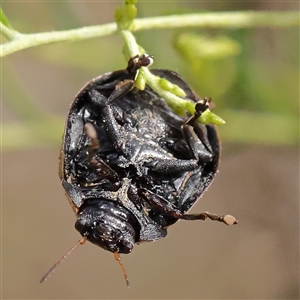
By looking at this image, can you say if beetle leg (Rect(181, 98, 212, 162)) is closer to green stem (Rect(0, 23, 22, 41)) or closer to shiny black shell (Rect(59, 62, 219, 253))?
shiny black shell (Rect(59, 62, 219, 253))

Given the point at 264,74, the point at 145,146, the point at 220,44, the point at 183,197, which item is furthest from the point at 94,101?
the point at 264,74

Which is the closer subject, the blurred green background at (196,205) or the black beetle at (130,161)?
the black beetle at (130,161)

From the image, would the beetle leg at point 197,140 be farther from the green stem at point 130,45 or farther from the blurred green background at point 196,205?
the blurred green background at point 196,205

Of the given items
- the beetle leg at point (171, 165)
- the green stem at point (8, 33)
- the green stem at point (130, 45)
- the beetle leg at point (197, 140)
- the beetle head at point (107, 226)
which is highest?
the green stem at point (8, 33)

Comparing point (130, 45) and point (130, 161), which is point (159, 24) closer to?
point (130, 45)

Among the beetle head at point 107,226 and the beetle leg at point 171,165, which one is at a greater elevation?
the beetle leg at point 171,165

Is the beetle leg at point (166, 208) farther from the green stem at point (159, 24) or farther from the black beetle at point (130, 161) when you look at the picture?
the green stem at point (159, 24)

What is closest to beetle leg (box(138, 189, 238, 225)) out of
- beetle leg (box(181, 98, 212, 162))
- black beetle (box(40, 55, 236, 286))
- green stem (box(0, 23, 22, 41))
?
black beetle (box(40, 55, 236, 286))

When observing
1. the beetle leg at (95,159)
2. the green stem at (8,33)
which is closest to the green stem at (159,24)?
the green stem at (8,33)
